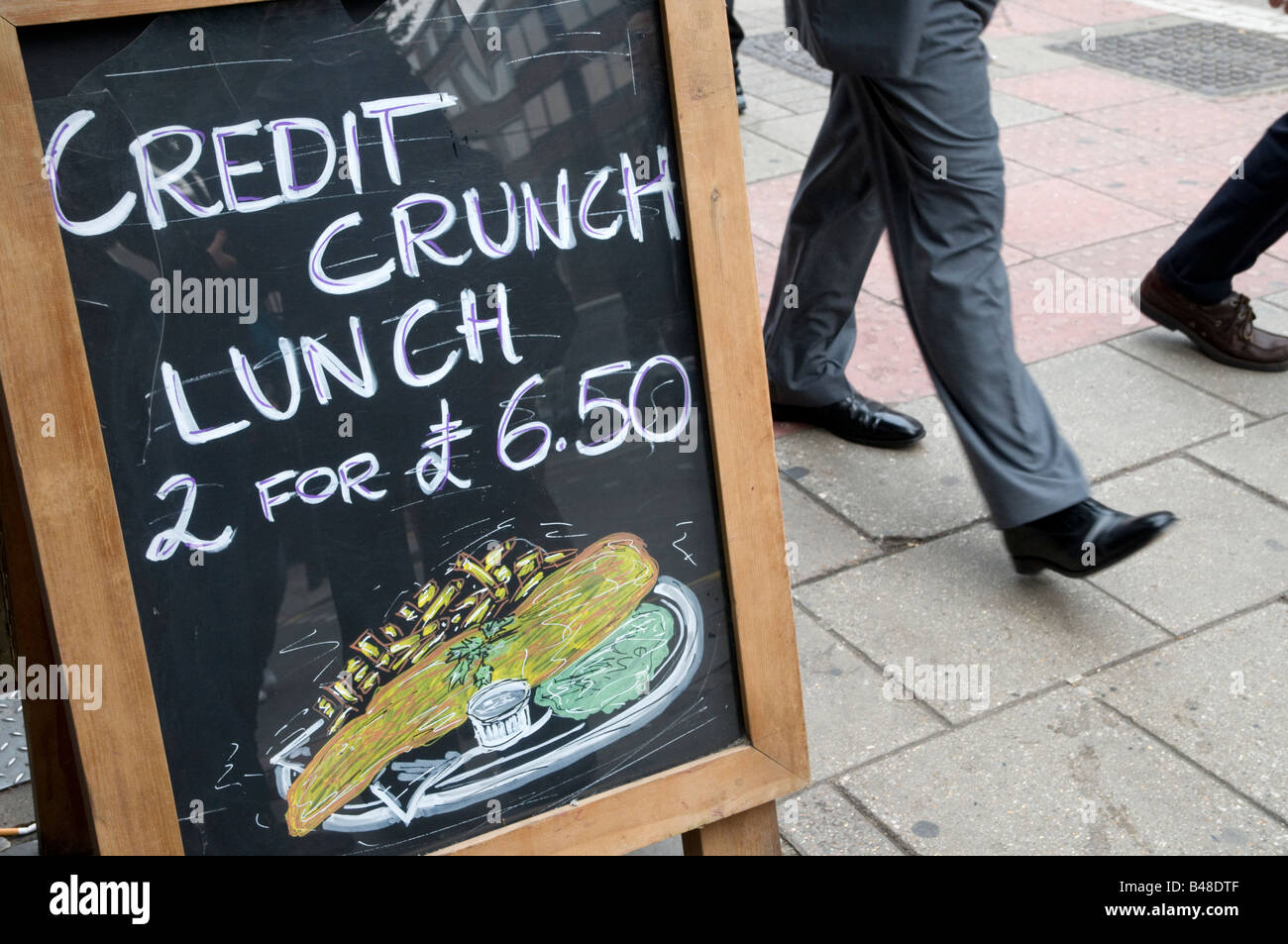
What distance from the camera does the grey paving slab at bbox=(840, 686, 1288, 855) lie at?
2.46 meters

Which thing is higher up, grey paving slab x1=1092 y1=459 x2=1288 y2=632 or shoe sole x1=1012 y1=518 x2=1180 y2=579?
shoe sole x1=1012 y1=518 x2=1180 y2=579

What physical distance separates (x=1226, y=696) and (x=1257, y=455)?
1122 mm

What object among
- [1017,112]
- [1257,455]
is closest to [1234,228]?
[1257,455]

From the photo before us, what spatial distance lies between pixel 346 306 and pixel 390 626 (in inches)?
17.7

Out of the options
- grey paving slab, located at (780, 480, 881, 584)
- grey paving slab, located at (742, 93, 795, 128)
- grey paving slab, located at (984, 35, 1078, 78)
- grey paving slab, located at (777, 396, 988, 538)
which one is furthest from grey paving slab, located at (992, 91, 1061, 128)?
grey paving slab, located at (780, 480, 881, 584)

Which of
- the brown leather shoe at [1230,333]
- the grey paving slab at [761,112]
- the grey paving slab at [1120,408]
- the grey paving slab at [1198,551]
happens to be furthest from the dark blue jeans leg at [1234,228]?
the grey paving slab at [761,112]

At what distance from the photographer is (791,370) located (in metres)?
3.73

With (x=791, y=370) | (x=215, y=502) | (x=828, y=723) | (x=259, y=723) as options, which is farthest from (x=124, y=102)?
(x=791, y=370)

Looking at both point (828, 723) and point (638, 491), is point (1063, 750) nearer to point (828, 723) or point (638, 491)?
point (828, 723)

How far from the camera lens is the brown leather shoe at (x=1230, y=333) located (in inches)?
162

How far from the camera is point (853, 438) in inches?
149
